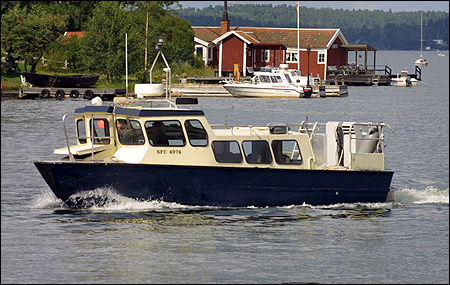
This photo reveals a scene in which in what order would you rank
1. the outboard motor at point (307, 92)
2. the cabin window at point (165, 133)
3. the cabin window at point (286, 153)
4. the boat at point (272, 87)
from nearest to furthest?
the cabin window at point (165, 133), the cabin window at point (286, 153), the outboard motor at point (307, 92), the boat at point (272, 87)

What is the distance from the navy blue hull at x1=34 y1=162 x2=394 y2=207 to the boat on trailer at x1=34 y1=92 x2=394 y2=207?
0.03 meters

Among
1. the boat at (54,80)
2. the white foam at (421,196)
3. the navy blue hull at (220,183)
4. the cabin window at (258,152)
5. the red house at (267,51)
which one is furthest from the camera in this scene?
the red house at (267,51)

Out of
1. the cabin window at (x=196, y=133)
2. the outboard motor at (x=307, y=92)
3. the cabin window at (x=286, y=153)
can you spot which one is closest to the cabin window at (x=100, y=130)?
the cabin window at (x=196, y=133)

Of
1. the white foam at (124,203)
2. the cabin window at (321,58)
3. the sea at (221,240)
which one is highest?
the cabin window at (321,58)

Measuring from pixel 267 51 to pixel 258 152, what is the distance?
65997 mm

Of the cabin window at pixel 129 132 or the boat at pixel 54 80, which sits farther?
the boat at pixel 54 80

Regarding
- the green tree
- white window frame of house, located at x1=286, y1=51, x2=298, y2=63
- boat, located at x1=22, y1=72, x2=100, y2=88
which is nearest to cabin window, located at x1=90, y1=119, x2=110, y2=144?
boat, located at x1=22, y1=72, x2=100, y2=88

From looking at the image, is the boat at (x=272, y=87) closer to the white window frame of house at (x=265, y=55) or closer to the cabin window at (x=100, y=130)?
the white window frame of house at (x=265, y=55)

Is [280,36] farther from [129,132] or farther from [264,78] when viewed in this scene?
[129,132]

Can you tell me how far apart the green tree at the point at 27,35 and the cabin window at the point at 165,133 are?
50585mm

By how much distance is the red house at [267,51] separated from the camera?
8556 cm

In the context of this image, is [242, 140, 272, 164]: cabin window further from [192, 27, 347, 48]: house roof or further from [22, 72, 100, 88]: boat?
[192, 27, 347, 48]: house roof

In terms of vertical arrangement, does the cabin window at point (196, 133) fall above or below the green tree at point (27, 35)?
below

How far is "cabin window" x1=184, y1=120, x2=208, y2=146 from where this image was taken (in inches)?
837
